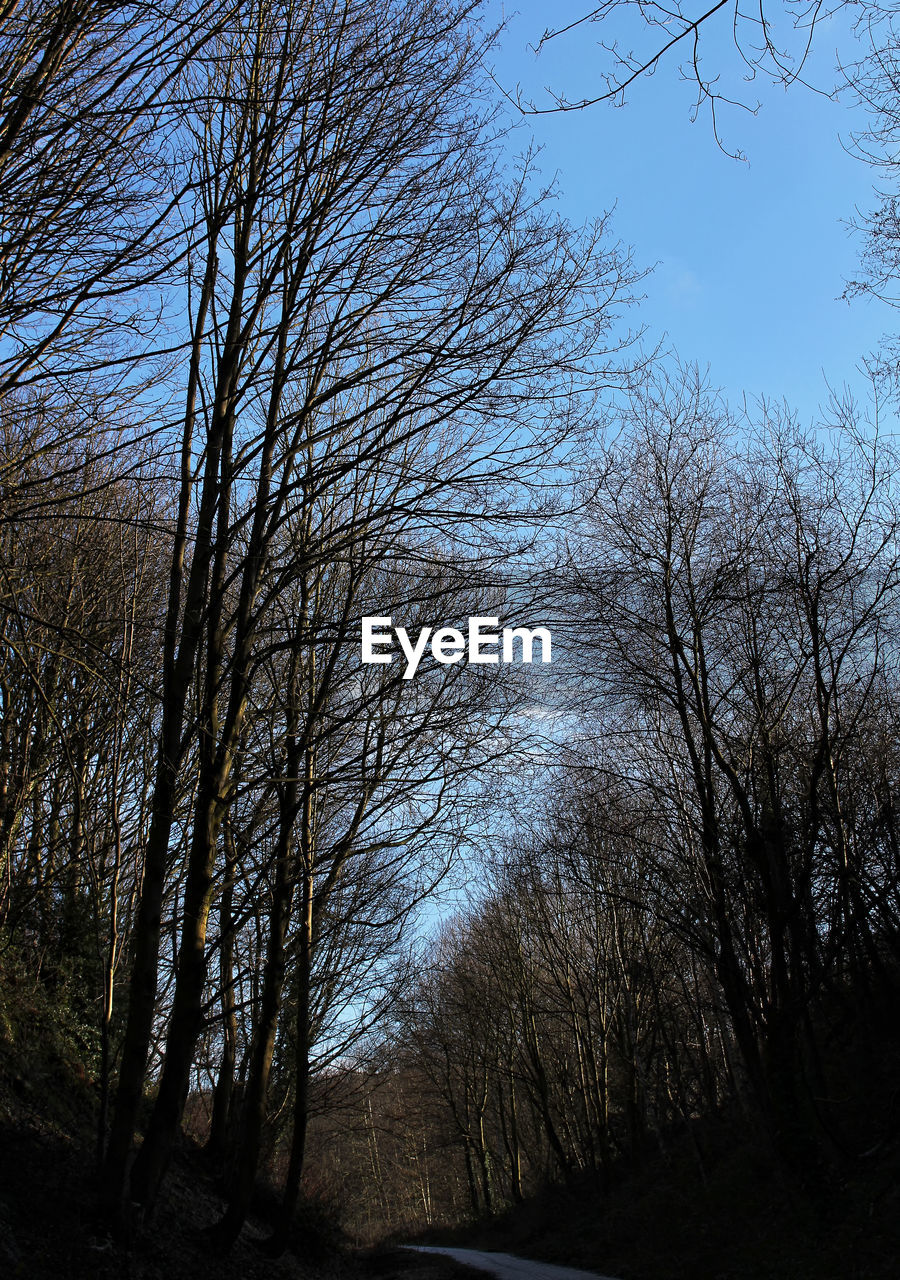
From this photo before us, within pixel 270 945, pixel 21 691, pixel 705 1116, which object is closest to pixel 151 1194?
pixel 270 945

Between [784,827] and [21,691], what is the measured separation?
10.0m

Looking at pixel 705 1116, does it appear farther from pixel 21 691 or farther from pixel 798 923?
pixel 21 691

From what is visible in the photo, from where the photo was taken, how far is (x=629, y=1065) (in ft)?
65.7

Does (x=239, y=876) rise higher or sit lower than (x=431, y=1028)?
higher

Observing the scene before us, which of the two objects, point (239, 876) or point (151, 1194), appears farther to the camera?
point (239, 876)

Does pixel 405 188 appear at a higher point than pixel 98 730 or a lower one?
higher

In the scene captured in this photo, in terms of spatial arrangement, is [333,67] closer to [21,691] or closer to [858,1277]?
[21,691]

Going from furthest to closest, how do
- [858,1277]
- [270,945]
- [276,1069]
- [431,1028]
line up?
[431,1028] < [276,1069] < [270,945] < [858,1277]

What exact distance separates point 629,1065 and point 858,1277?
465 inches

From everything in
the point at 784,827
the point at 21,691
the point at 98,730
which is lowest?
the point at 784,827

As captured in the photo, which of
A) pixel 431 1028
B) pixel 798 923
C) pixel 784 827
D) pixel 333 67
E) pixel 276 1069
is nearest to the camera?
pixel 333 67

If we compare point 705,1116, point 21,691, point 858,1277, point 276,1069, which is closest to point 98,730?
point 21,691

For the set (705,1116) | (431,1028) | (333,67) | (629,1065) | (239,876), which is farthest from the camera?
(431,1028)

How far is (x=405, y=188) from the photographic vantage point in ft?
20.1
